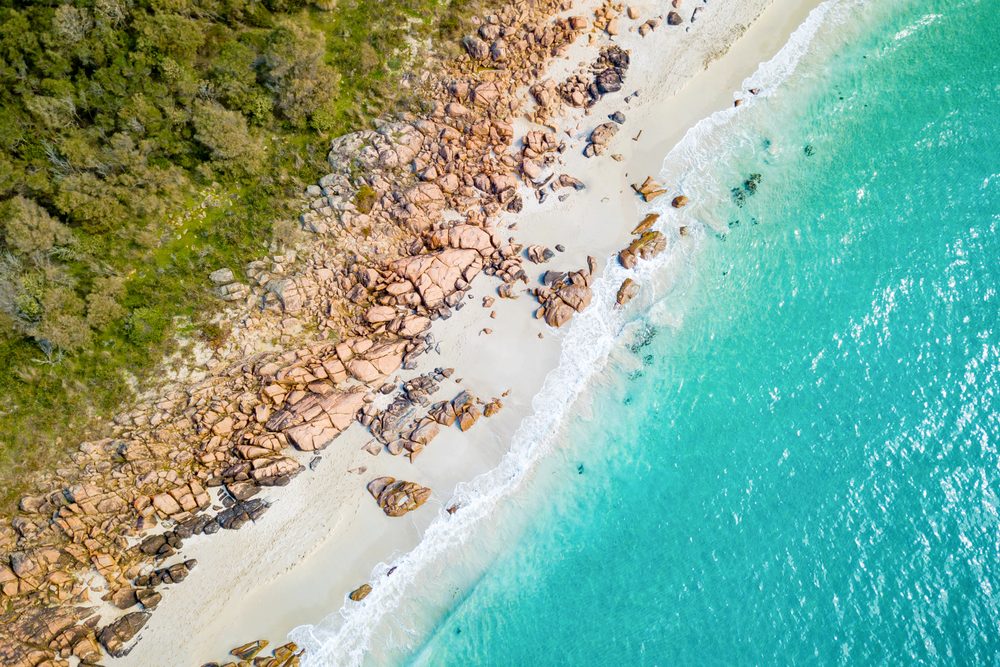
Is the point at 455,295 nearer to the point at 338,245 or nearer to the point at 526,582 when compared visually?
the point at 338,245

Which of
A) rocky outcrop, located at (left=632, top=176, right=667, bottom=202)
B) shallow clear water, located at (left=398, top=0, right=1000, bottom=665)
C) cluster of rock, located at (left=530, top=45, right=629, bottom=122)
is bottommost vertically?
shallow clear water, located at (left=398, top=0, right=1000, bottom=665)

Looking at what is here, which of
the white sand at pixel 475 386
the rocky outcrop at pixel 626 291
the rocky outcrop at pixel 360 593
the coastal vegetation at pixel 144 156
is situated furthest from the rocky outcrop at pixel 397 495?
the rocky outcrop at pixel 626 291

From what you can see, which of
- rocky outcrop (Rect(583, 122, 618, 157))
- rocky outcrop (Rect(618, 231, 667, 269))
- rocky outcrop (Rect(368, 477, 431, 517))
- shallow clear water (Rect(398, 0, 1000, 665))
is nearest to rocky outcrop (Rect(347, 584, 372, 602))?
shallow clear water (Rect(398, 0, 1000, 665))

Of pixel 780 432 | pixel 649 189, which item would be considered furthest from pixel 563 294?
pixel 780 432

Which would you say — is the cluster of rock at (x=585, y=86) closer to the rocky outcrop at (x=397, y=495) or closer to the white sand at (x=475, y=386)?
the white sand at (x=475, y=386)

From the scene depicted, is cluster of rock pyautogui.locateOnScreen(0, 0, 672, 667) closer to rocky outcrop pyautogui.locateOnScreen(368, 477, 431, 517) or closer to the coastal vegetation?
rocky outcrop pyautogui.locateOnScreen(368, 477, 431, 517)

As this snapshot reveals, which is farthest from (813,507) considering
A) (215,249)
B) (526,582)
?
(215,249)
